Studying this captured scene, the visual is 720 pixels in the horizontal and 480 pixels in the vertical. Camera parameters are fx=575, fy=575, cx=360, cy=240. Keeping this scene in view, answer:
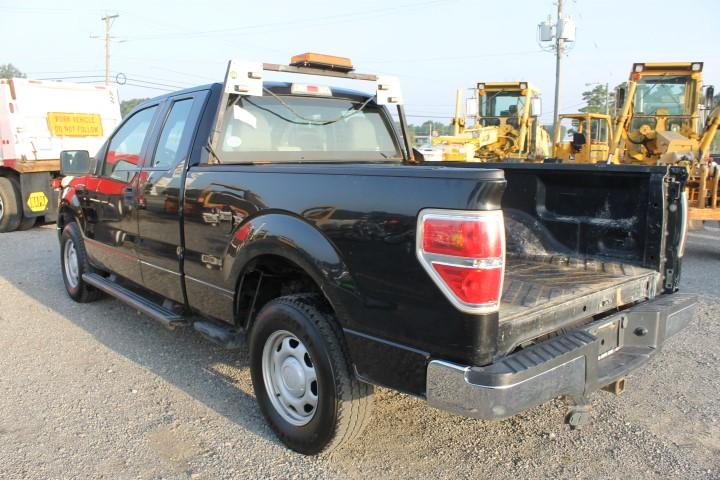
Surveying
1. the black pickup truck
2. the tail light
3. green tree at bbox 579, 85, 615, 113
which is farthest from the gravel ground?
green tree at bbox 579, 85, 615, 113

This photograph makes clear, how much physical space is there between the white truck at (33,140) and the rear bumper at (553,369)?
1083 centimetres

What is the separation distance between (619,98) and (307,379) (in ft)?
33.7

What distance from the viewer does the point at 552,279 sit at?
3.37m

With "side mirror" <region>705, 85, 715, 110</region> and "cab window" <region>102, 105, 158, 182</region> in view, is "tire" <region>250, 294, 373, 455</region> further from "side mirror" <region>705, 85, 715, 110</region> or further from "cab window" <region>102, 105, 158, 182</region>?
"side mirror" <region>705, 85, 715, 110</region>

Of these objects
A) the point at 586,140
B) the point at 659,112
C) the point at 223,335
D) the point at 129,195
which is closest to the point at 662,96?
the point at 659,112

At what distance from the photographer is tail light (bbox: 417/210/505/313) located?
7.36 feet

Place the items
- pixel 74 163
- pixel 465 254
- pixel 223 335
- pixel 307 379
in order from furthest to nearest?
pixel 74 163, pixel 223 335, pixel 307 379, pixel 465 254

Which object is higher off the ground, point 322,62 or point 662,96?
point 662,96

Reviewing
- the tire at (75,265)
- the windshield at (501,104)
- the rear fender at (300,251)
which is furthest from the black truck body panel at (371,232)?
the windshield at (501,104)

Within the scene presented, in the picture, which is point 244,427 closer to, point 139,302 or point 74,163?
point 139,302

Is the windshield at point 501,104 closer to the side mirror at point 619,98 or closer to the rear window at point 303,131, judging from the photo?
the side mirror at point 619,98

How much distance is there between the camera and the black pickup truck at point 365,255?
7.66 feet

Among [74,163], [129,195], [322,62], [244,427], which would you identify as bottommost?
[244,427]

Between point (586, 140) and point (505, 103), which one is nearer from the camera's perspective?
point (586, 140)
